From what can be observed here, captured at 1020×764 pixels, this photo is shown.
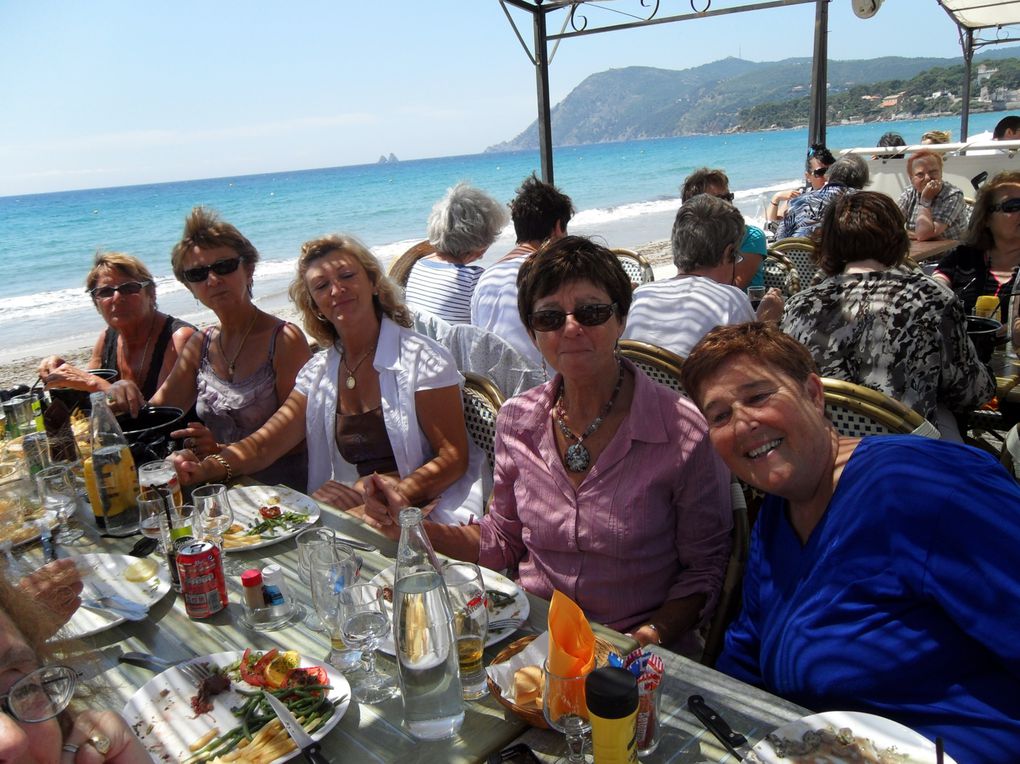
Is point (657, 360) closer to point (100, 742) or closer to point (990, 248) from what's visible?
point (100, 742)

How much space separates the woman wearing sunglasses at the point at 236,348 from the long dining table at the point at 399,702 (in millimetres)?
1613

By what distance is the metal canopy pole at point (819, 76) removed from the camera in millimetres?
6677

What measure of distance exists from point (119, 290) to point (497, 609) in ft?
9.71

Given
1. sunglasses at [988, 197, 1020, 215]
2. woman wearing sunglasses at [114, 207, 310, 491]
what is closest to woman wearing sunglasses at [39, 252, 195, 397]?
woman wearing sunglasses at [114, 207, 310, 491]

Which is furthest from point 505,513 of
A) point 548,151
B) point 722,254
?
point 548,151

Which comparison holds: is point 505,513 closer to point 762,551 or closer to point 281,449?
point 762,551

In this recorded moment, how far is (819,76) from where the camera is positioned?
23.5 ft

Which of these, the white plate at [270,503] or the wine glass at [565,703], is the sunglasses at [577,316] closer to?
the white plate at [270,503]

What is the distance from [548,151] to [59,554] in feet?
17.2

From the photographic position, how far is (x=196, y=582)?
167cm

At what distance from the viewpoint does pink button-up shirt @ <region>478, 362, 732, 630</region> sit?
73.0 inches

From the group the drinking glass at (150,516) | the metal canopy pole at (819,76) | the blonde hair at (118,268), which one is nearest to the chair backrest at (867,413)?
the drinking glass at (150,516)

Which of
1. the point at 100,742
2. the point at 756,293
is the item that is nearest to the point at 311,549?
the point at 100,742

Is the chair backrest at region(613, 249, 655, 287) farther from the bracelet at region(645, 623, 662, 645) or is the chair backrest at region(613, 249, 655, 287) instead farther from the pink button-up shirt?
the bracelet at region(645, 623, 662, 645)
